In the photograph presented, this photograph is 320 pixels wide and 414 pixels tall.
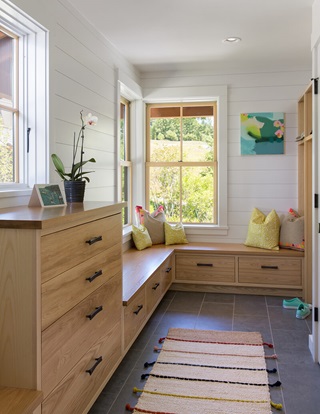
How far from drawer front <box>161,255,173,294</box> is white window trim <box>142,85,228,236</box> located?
2.18 ft

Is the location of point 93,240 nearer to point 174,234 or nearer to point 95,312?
point 95,312

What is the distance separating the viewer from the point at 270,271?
4590mm

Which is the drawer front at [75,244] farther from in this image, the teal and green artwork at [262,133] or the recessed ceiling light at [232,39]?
the teal and green artwork at [262,133]

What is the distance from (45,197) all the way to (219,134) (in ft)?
10.2

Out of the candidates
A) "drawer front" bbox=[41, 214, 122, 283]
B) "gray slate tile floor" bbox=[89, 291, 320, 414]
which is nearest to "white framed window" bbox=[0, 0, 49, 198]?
"drawer front" bbox=[41, 214, 122, 283]

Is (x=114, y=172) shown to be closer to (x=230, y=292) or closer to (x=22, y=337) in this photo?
(x=230, y=292)

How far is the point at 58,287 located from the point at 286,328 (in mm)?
2440

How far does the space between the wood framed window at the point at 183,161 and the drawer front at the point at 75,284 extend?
2.78m

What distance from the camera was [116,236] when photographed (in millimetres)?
2609

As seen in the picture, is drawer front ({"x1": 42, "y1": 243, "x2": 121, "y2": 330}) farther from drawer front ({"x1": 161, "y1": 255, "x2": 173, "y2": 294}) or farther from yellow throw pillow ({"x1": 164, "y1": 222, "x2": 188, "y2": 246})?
yellow throw pillow ({"x1": 164, "y1": 222, "x2": 188, "y2": 246})

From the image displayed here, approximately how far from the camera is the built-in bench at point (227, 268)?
451cm

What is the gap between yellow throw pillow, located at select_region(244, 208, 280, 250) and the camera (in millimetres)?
4695

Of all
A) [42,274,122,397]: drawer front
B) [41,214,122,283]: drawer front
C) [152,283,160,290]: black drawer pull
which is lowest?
[152,283,160,290]: black drawer pull

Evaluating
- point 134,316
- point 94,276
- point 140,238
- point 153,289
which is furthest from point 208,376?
point 140,238
